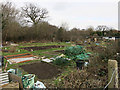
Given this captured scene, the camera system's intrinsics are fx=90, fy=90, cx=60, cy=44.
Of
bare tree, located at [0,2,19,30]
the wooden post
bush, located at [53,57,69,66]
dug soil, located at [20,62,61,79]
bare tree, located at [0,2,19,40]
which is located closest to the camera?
the wooden post

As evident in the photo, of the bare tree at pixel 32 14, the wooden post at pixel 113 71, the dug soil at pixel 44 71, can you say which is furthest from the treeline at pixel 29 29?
the wooden post at pixel 113 71

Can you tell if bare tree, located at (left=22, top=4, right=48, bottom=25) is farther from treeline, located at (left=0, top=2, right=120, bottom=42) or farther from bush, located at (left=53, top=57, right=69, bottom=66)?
bush, located at (left=53, top=57, right=69, bottom=66)

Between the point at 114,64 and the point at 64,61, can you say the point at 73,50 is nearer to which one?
the point at 64,61

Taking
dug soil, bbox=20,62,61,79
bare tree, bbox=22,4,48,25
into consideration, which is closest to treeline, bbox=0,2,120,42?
A: bare tree, bbox=22,4,48,25

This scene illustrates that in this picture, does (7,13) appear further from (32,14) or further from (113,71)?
(113,71)

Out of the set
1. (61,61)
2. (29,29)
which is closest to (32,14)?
(29,29)

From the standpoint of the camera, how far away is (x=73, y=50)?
15.7 ft

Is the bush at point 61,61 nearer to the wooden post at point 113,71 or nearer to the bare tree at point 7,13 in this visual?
the wooden post at point 113,71

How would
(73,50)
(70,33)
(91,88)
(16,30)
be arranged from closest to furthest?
(91,88)
(73,50)
(16,30)
(70,33)

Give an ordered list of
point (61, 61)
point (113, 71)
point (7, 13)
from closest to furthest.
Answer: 1. point (113, 71)
2. point (61, 61)
3. point (7, 13)

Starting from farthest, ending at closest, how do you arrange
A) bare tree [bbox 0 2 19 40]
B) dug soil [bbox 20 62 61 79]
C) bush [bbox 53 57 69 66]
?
bare tree [bbox 0 2 19 40], bush [bbox 53 57 69 66], dug soil [bbox 20 62 61 79]

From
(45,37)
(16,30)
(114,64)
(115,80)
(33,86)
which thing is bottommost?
(33,86)

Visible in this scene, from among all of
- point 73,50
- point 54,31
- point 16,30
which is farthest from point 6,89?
point 54,31

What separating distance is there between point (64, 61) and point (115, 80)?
131 inches
